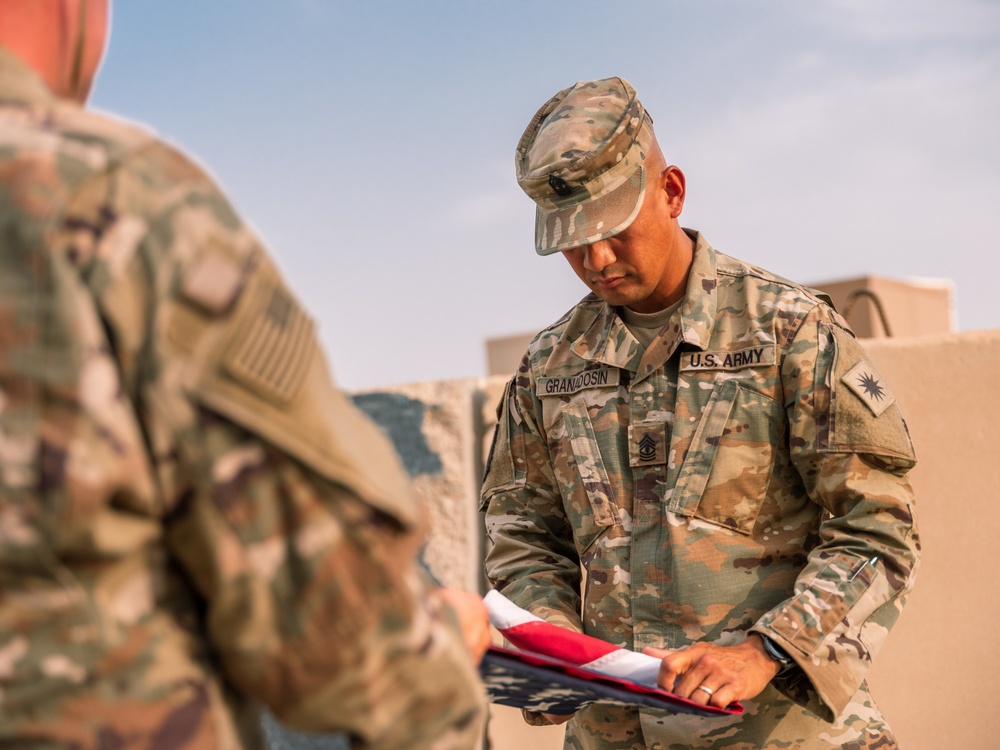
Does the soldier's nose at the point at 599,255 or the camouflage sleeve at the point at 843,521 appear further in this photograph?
the soldier's nose at the point at 599,255

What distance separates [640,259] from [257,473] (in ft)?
5.33

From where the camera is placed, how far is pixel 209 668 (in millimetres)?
1016

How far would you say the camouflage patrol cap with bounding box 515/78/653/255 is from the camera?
242 centimetres

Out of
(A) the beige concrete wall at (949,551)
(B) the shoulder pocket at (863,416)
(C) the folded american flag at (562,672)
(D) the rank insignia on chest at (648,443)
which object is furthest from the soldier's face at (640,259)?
(A) the beige concrete wall at (949,551)

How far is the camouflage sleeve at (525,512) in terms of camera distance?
253 cm

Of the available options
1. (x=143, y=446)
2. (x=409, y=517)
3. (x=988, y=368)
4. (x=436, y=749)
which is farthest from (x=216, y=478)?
(x=988, y=368)

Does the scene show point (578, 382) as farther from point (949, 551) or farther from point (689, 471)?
point (949, 551)

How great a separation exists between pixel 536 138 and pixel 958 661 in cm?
211

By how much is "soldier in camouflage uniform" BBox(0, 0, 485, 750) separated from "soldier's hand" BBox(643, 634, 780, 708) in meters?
1.06

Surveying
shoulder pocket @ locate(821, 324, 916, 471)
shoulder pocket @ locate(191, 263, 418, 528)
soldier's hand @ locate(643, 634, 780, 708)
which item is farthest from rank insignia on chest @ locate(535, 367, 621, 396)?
shoulder pocket @ locate(191, 263, 418, 528)

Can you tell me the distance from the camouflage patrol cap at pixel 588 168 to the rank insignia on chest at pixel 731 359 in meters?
0.32

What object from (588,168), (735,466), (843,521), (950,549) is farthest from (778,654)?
(950,549)

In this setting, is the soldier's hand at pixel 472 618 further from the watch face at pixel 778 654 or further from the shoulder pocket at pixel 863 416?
the shoulder pocket at pixel 863 416

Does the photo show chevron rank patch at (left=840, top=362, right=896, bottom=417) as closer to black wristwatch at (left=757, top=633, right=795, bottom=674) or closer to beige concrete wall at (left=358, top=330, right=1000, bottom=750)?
black wristwatch at (left=757, top=633, right=795, bottom=674)
